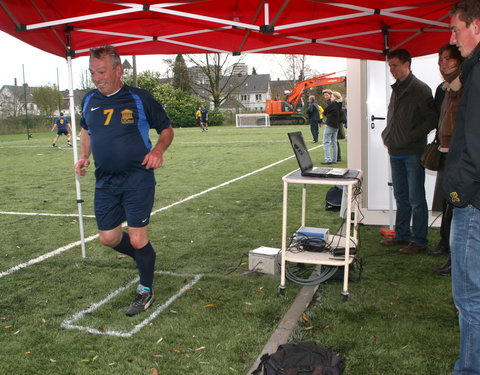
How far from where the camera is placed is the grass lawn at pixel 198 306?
3.28 m

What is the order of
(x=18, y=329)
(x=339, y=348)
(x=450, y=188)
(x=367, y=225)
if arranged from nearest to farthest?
(x=450, y=188) < (x=339, y=348) < (x=18, y=329) < (x=367, y=225)

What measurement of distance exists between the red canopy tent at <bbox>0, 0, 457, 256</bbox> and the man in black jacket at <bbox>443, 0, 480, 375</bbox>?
222 centimetres

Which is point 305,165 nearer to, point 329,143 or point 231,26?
point 231,26

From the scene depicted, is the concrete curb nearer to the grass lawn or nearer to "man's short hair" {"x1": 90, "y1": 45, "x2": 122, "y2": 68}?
the grass lawn

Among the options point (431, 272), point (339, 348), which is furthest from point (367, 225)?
point (339, 348)

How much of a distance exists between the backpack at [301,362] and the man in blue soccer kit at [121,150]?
5.15 feet

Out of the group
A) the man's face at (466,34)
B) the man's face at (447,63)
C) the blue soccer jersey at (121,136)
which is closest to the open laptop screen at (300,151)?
the blue soccer jersey at (121,136)

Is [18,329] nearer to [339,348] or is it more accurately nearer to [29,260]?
[29,260]

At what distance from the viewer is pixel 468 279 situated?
8.02ft

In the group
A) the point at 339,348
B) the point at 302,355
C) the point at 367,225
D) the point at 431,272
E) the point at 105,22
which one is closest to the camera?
the point at 302,355

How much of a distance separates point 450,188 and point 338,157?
12.6 meters

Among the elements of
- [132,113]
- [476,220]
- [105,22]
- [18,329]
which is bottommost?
[18,329]

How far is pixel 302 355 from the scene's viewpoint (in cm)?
287

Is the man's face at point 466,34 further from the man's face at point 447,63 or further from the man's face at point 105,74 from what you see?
the man's face at point 105,74
